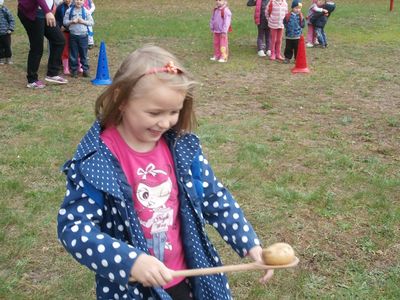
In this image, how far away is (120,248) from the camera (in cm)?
156

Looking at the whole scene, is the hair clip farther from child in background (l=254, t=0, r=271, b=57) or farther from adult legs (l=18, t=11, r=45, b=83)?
child in background (l=254, t=0, r=271, b=57)

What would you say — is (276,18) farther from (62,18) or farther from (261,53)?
(62,18)

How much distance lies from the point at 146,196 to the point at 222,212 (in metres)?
0.30

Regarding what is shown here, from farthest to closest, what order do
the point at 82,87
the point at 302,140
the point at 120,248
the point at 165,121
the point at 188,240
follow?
the point at 82,87, the point at 302,140, the point at 188,240, the point at 165,121, the point at 120,248

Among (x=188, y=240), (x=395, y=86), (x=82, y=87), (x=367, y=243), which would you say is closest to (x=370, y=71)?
(x=395, y=86)

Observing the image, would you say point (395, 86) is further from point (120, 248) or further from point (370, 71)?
point (120, 248)

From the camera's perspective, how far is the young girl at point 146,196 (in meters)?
1.59

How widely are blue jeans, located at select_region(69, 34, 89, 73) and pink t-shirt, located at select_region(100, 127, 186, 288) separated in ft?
20.4

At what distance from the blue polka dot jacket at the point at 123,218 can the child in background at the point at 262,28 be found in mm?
8162

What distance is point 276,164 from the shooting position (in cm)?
470

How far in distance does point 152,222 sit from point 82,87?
580 centimetres

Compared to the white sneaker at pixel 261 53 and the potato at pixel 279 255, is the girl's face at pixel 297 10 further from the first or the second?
the potato at pixel 279 255

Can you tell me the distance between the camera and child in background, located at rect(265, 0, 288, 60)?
9305 mm

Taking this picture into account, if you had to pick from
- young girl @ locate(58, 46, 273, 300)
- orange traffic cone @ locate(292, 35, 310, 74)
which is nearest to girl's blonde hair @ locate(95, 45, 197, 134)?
young girl @ locate(58, 46, 273, 300)
